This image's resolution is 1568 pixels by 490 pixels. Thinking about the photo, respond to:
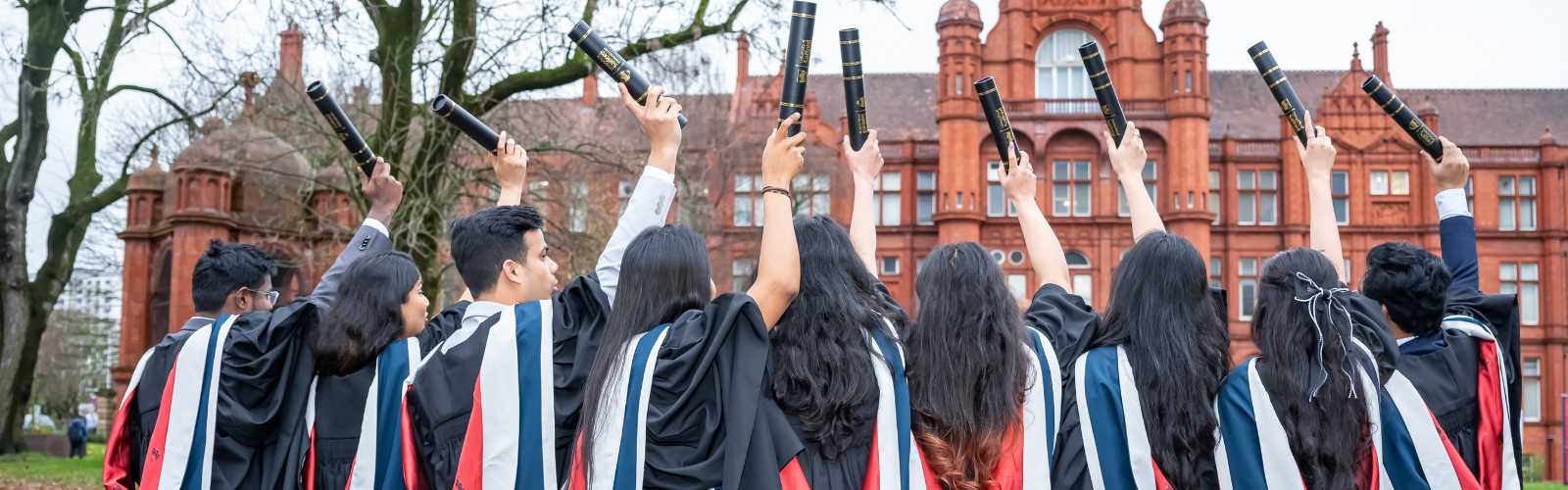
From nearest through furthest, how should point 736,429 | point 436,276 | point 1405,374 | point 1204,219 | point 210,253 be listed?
point 736,429
point 1405,374
point 210,253
point 436,276
point 1204,219

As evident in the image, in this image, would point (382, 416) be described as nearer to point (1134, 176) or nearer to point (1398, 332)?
point (1134, 176)

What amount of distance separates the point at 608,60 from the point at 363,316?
4.08 feet

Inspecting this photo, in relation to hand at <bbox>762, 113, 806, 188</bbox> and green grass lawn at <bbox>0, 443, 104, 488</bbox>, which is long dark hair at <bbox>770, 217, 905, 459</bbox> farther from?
green grass lawn at <bbox>0, 443, 104, 488</bbox>

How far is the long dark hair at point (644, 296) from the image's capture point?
9.50ft

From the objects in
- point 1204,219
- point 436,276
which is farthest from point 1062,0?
point 436,276

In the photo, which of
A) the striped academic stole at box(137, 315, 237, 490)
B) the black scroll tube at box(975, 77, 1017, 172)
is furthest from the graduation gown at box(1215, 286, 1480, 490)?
the striped academic stole at box(137, 315, 237, 490)

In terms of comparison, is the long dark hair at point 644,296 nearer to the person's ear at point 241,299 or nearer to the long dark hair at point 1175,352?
the long dark hair at point 1175,352

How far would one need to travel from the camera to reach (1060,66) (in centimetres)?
2789

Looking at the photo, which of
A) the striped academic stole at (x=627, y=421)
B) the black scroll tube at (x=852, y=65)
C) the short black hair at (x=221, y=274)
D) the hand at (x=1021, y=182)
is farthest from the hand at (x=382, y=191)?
the hand at (x=1021, y=182)

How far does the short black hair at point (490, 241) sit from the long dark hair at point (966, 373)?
133 centimetres

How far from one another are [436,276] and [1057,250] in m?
10.7

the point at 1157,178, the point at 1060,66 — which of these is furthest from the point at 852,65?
the point at 1060,66

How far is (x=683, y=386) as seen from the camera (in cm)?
283

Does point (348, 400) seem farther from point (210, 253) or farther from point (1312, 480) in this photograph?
point (1312, 480)
